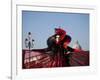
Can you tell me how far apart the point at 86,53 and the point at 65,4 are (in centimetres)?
53

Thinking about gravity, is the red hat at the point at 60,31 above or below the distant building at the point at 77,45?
above

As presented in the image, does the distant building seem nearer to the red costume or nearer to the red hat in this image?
the red costume

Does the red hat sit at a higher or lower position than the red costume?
higher

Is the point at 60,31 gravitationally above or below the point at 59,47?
above

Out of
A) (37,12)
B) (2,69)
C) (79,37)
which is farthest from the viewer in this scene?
(79,37)

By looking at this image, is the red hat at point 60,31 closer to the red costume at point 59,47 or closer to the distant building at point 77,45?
the red costume at point 59,47

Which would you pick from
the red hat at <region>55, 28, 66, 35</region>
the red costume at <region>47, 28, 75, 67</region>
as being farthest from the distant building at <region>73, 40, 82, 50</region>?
the red hat at <region>55, 28, 66, 35</region>

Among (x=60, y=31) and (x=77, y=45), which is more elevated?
(x=60, y=31)

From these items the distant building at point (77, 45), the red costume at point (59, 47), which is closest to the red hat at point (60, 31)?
the red costume at point (59, 47)

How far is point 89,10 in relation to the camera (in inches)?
77.0

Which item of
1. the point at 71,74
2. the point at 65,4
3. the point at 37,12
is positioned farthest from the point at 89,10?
the point at 71,74

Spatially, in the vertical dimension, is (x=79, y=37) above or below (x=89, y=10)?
below

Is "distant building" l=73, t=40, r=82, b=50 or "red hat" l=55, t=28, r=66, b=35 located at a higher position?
"red hat" l=55, t=28, r=66, b=35
